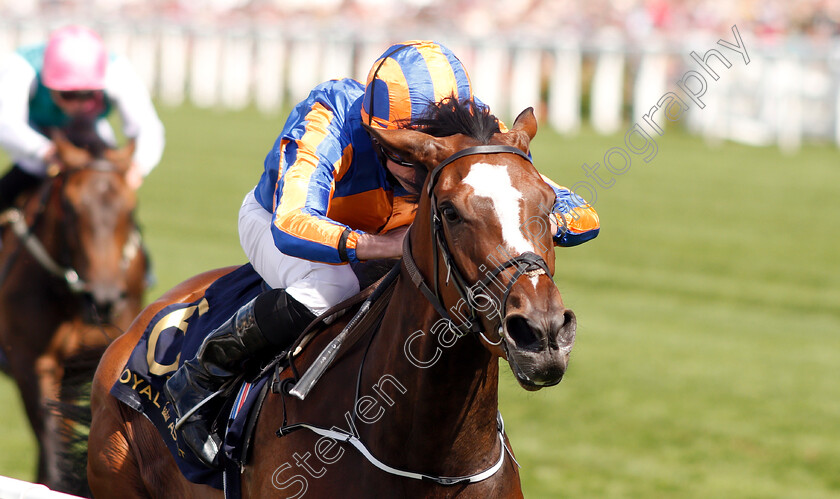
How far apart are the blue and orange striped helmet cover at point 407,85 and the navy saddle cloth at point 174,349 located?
33.7 inches

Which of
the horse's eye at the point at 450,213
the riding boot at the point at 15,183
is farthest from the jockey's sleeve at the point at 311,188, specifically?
the riding boot at the point at 15,183

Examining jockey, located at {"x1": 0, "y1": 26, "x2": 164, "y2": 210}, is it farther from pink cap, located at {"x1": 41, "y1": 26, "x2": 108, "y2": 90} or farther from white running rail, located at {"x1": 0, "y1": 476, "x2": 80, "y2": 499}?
white running rail, located at {"x1": 0, "y1": 476, "x2": 80, "y2": 499}

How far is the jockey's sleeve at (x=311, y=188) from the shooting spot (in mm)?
2855

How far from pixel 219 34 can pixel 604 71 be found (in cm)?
934

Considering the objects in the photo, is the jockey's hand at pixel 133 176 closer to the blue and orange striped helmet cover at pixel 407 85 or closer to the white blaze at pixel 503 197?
the blue and orange striped helmet cover at pixel 407 85

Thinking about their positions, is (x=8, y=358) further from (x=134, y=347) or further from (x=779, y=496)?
→ (x=779, y=496)

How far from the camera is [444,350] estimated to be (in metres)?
2.68

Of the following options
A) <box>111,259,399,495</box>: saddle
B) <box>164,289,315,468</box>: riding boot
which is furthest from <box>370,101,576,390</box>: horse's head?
<box>164,289,315,468</box>: riding boot

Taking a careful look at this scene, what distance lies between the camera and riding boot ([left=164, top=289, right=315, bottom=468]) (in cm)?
318

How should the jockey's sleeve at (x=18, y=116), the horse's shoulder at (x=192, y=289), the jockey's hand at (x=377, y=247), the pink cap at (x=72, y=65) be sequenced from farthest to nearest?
the pink cap at (x=72, y=65)
the jockey's sleeve at (x=18, y=116)
the horse's shoulder at (x=192, y=289)
the jockey's hand at (x=377, y=247)

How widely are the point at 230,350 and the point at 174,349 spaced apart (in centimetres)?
45

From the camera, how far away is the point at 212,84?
2305 cm

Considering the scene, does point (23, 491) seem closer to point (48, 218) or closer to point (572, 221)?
point (572, 221)

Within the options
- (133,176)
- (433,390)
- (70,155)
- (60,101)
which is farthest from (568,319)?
(60,101)
